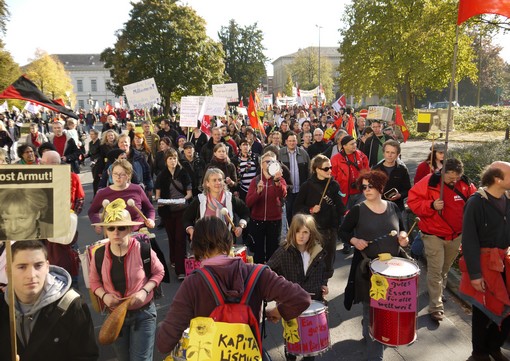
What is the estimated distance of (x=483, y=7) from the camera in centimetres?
468

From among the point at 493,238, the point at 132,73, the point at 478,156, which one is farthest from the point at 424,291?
the point at 132,73

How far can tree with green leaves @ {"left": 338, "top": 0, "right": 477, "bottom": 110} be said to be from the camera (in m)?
28.1

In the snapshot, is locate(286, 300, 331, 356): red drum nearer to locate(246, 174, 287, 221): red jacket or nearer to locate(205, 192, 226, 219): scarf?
locate(205, 192, 226, 219): scarf

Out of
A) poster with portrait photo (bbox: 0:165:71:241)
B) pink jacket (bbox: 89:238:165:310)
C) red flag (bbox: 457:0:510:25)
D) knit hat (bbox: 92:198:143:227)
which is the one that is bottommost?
pink jacket (bbox: 89:238:165:310)

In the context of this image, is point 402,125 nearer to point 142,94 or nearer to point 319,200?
point 319,200

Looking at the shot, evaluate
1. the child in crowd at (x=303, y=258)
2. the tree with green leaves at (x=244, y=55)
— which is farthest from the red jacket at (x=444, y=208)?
the tree with green leaves at (x=244, y=55)

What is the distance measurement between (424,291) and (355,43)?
34.0m

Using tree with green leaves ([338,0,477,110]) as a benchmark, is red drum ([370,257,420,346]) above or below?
below

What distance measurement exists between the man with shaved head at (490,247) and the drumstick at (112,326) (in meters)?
3.01

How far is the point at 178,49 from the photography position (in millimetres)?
39562

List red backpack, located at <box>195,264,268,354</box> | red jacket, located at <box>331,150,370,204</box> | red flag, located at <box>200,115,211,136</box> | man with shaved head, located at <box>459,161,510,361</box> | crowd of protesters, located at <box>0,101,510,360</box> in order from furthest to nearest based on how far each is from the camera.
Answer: red flag, located at <box>200,115,211,136</box> → red jacket, located at <box>331,150,370,204</box> → crowd of protesters, located at <box>0,101,510,360</box> → man with shaved head, located at <box>459,161,510,361</box> → red backpack, located at <box>195,264,268,354</box>

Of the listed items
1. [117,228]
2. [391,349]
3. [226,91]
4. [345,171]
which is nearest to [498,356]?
[391,349]

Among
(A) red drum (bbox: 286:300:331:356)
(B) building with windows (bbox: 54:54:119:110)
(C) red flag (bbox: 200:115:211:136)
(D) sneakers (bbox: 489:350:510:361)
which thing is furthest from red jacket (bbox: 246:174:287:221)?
(B) building with windows (bbox: 54:54:119:110)

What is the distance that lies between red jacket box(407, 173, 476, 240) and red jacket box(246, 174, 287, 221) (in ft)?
6.00
